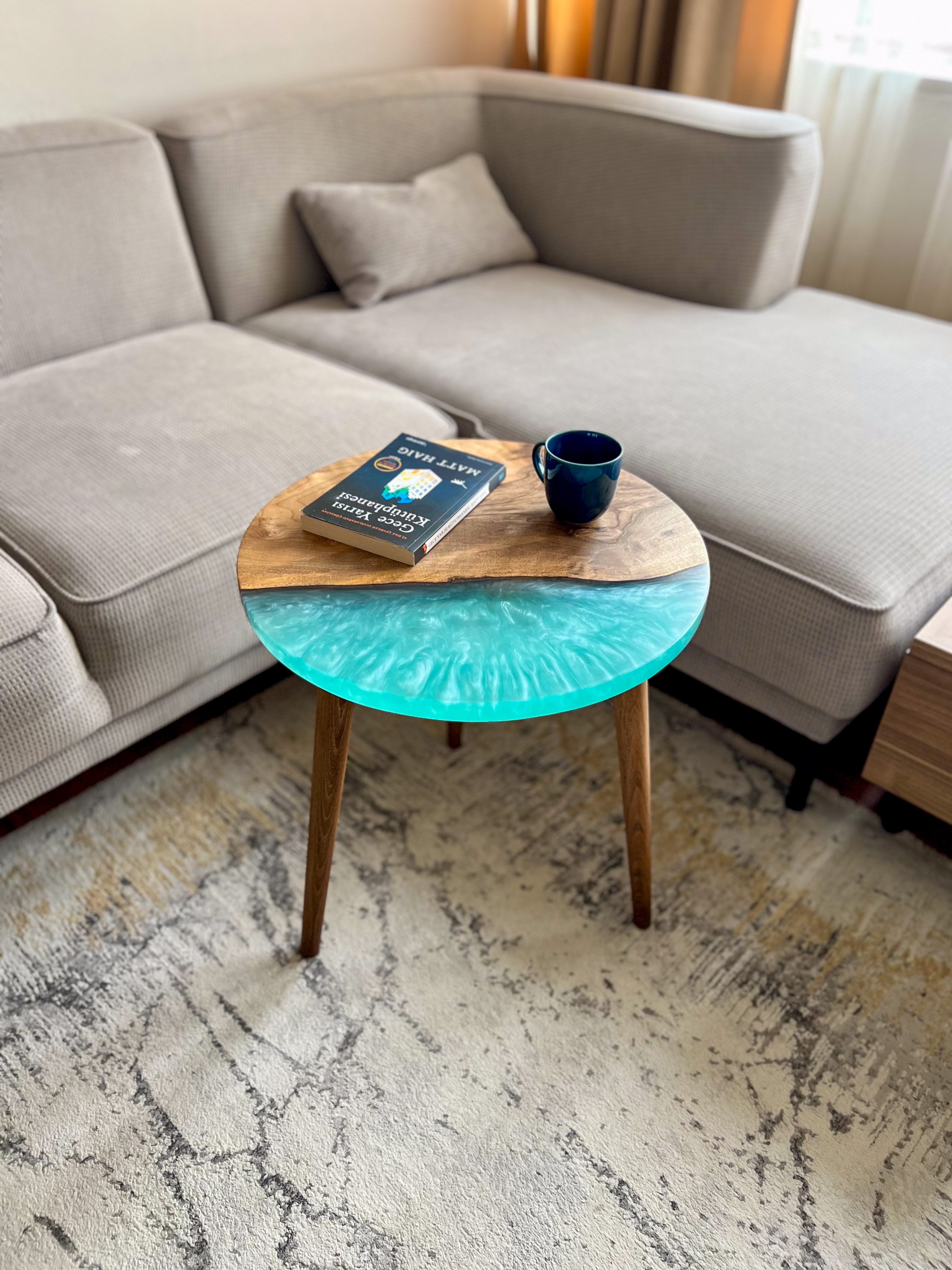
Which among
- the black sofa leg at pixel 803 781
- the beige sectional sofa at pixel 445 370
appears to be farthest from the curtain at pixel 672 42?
the black sofa leg at pixel 803 781

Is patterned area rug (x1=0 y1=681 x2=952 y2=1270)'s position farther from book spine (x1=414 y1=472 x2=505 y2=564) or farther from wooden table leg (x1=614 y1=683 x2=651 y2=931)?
book spine (x1=414 y1=472 x2=505 y2=564)

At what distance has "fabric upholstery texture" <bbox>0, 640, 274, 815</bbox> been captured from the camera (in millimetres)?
1223

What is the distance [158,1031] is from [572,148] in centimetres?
192

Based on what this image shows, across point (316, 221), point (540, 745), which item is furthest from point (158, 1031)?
point (316, 221)

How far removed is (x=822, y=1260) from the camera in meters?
0.96

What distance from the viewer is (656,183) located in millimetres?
1932

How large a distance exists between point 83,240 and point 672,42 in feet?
5.11

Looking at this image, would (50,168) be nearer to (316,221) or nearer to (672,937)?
(316,221)

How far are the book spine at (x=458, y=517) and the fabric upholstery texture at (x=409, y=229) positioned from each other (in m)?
0.97

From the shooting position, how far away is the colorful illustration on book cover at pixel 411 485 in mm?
1085

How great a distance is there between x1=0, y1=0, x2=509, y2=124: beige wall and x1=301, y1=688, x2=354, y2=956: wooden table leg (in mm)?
1496

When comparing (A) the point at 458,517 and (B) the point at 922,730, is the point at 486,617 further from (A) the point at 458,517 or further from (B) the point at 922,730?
(B) the point at 922,730

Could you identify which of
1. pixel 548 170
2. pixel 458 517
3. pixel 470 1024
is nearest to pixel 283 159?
pixel 548 170

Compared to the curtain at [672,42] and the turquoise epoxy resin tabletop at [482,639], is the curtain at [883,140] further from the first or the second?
the turquoise epoxy resin tabletop at [482,639]
